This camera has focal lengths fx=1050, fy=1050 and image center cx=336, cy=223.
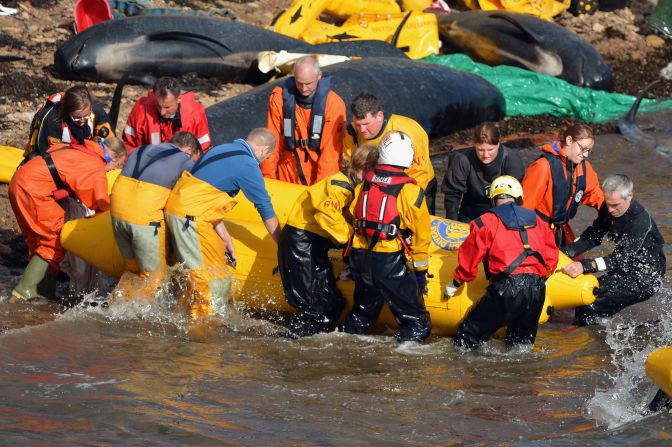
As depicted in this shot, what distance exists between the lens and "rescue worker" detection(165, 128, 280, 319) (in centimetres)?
692

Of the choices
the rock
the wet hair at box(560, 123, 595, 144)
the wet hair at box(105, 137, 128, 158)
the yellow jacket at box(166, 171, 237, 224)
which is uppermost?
the wet hair at box(560, 123, 595, 144)

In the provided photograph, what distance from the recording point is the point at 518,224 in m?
6.51

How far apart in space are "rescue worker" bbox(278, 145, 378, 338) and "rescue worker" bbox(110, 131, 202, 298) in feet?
2.81

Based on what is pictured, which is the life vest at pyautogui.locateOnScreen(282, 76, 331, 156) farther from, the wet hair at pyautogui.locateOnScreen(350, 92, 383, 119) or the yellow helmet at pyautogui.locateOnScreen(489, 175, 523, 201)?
the yellow helmet at pyautogui.locateOnScreen(489, 175, 523, 201)

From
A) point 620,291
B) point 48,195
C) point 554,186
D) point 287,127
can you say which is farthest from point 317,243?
point 620,291

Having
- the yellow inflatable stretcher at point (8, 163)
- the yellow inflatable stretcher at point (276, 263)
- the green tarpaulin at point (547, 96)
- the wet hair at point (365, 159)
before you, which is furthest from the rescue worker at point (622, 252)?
the green tarpaulin at point (547, 96)

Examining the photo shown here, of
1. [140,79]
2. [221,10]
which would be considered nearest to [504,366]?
[140,79]

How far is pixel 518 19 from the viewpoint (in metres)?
15.3

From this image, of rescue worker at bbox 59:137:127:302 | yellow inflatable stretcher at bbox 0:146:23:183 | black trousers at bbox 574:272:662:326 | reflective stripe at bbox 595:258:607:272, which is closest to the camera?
reflective stripe at bbox 595:258:607:272

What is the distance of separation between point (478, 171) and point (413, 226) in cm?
135

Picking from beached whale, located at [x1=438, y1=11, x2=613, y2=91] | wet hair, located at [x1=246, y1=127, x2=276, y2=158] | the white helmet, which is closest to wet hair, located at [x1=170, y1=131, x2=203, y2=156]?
wet hair, located at [x1=246, y1=127, x2=276, y2=158]

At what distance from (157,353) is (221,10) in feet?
29.8

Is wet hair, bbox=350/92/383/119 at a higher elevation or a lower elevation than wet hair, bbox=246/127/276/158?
higher

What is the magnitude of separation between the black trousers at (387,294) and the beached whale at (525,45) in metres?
8.60
